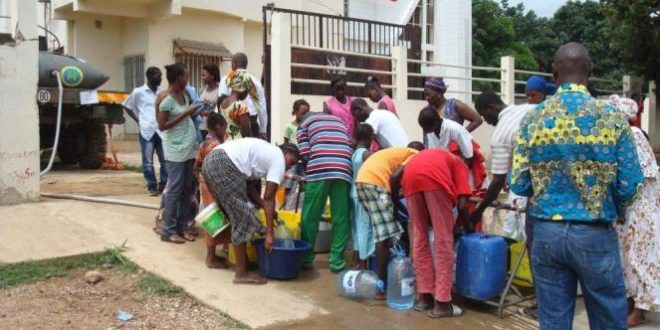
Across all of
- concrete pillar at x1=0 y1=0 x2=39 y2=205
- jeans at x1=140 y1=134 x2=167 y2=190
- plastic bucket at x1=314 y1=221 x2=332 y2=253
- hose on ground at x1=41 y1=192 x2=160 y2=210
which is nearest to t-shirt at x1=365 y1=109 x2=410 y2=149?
plastic bucket at x1=314 y1=221 x2=332 y2=253

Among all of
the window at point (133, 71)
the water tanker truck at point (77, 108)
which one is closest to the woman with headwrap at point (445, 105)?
the water tanker truck at point (77, 108)

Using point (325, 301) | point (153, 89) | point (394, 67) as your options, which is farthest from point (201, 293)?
point (394, 67)

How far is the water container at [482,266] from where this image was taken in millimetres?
4719

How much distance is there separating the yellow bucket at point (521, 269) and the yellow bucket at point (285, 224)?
1.86 m

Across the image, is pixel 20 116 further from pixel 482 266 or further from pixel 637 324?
pixel 637 324

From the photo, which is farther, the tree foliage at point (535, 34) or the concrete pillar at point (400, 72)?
the tree foliage at point (535, 34)

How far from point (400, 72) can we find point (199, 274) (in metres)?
8.37

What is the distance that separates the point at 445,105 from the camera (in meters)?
6.55

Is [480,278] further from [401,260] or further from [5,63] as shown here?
[5,63]

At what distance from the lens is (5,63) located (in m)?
7.22

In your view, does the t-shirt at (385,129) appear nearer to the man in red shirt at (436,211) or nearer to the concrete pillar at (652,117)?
the man in red shirt at (436,211)

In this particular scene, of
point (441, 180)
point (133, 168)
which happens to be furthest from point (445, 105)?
point (133, 168)

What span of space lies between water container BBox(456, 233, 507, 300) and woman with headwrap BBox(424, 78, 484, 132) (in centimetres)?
160

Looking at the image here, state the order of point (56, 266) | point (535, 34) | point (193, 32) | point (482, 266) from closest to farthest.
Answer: point (482, 266) < point (56, 266) < point (193, 32) < point (535, 34)
